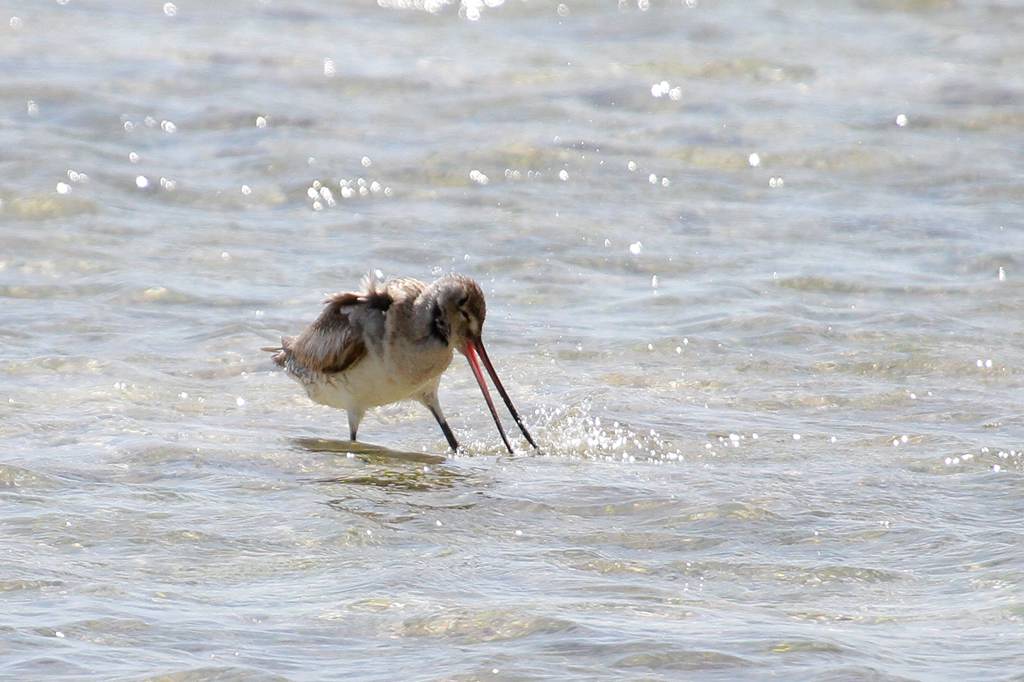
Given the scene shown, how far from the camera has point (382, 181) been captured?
12.3m

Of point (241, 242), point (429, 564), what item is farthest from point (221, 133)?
point (429, 564)

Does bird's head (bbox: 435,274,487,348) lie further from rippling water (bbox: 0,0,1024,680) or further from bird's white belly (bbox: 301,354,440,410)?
rippling water (bbox: 0,0,1024,680)

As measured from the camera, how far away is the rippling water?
527 cm

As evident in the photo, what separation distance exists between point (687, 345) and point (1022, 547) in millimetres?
3276

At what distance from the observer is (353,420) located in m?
7.84

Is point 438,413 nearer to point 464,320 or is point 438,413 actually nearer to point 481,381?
point 481,381

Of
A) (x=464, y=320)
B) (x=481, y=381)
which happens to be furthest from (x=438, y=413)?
(x=464, y=320)

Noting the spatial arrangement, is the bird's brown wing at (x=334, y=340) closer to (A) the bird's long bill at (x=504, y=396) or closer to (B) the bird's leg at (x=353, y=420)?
(B) the bird's leg at (x=353, y=420)

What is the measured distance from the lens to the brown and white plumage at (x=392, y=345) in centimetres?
756

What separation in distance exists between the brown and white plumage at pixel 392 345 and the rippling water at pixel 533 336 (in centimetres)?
25

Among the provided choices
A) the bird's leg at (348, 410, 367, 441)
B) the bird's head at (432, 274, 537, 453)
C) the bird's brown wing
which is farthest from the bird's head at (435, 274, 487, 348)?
the bird's leg at (348, 410, 367, 441)

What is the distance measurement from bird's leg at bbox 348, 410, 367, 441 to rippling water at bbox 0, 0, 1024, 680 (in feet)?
0.59

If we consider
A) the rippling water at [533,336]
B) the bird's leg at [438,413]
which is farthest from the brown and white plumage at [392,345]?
the rippling water at [533,336]

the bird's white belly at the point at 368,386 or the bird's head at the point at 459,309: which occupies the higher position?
the bird's head at the point at 459,309
